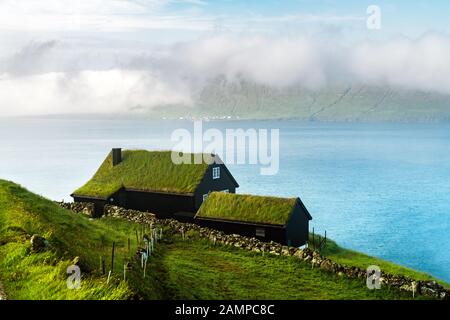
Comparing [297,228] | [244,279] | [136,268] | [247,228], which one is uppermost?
[136,268]

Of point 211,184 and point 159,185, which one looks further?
point 211,184

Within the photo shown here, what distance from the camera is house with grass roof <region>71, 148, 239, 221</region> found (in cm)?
4766

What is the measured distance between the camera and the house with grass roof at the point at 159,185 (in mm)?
47656

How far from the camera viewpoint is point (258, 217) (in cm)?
3847

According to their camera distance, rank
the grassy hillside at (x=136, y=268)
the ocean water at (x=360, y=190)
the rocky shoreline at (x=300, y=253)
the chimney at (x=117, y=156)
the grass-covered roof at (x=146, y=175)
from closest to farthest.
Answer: the grassy hillside at (x=136, y=268), the rocky shoreline at (x=300, y=253), the grass-covered roof at (x=146, y=175), the chimney at (x=117, y=156), the ocean water at (x=360, y=190)

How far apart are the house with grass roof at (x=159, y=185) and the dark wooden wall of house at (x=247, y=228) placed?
6.15 meters

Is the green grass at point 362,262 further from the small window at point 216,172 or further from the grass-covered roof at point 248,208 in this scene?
the small window at point 216,172

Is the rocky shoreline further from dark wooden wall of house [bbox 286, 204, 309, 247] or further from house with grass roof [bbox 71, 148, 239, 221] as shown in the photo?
house with grass roof [bbox 71, 148, 239, 221]

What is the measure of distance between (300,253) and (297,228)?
10262 mm

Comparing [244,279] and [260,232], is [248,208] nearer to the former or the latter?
[260,232]

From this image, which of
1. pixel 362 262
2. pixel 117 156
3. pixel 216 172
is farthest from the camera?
pixel 117 156

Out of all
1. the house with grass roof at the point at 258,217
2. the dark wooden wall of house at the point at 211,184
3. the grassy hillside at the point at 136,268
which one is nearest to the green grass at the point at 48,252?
the grassy hillside at the point at 136,268

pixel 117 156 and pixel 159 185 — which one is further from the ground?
pixel 117 156

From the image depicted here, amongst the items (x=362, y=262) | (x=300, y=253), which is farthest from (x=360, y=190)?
(x=300, y=253)
